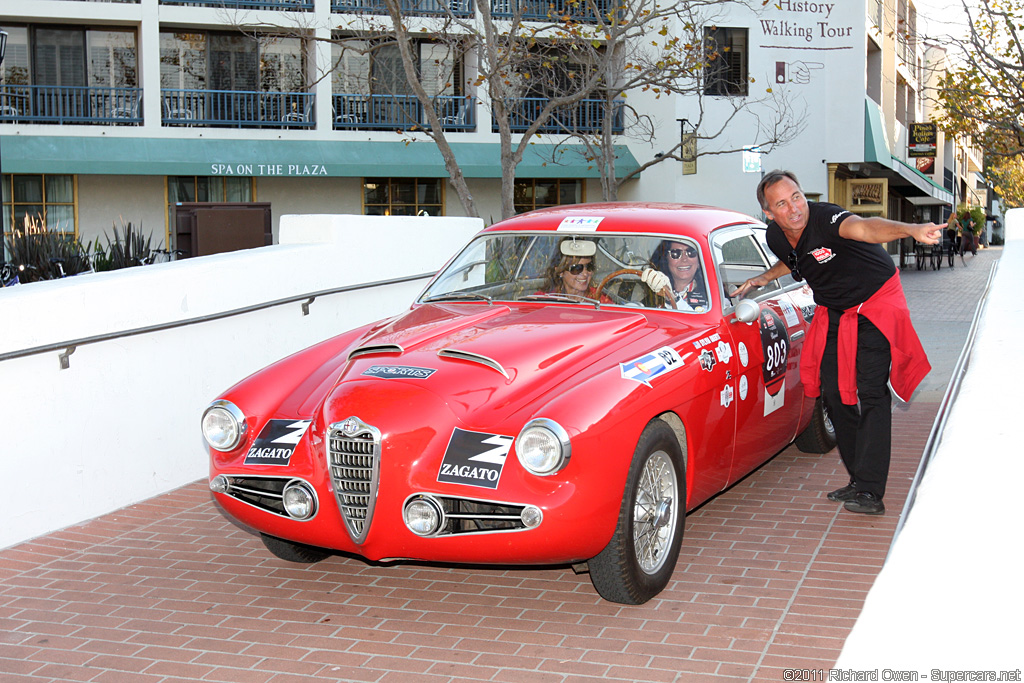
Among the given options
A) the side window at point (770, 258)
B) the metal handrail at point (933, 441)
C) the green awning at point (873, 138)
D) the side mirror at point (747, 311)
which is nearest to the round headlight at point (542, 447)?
the metal handrail at point (933, 441)

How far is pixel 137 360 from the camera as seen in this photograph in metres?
6.45

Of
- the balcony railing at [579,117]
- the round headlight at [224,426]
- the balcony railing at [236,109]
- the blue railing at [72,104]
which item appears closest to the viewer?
Answer: the round headlight at [224,426]

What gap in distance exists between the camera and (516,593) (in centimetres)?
484

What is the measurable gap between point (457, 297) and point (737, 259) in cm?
166

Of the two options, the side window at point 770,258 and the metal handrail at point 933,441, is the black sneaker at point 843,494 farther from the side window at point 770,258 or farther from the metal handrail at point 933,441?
the side window at point 770,258

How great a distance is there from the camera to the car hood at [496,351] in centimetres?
447

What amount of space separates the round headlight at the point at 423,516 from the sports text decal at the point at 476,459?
117 millimetres

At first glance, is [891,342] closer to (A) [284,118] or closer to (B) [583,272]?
(B) [583,272]

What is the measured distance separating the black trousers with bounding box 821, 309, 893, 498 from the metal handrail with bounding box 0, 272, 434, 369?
393 cm

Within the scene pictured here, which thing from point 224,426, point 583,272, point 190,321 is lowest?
point 224,426

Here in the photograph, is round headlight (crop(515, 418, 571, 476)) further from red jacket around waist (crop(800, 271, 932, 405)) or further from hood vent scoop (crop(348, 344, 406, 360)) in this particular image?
red jacket around waist (crop(800, 271, 932, 405))

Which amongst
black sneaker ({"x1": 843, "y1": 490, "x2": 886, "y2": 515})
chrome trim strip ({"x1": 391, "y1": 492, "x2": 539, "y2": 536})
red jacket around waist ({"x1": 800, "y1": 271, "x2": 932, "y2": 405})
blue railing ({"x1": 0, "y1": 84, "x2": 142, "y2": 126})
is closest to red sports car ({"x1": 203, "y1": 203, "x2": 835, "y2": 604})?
chrome trim strip ({"x1": 391, "y1": 492, "x2": 539, "y2": 536})

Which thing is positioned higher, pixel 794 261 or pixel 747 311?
pixel 794 261

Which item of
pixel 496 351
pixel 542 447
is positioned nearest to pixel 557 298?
pixel 496 351
